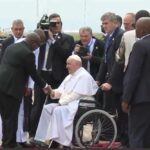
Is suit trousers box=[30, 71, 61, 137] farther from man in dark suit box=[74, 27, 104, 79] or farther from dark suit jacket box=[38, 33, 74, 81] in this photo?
man in dark suit box=[74, 27, 104, 79]

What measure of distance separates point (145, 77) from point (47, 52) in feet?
9.41

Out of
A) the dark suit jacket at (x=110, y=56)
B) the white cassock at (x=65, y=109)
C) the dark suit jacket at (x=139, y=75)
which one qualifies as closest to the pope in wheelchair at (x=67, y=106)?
the white cassock at (x=65, y=109)

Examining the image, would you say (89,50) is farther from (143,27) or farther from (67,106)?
(143,27)

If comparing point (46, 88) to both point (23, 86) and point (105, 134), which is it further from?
point (105, 134)

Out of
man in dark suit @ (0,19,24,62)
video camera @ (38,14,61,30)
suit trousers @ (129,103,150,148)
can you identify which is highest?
video camera @ (38,14,61,30)

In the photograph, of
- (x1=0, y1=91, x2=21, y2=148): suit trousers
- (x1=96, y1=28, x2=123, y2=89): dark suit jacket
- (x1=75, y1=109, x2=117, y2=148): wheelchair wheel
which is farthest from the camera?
(x1=96, y1=28, x2=123, y2=89): dark suit jacket

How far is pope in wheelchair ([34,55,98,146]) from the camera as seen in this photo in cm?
748

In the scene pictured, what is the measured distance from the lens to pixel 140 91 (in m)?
5.68

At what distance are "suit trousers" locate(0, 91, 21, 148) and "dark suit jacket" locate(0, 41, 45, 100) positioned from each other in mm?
105

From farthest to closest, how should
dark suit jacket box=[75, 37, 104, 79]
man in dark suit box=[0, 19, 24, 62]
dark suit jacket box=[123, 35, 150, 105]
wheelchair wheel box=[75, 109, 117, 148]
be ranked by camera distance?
man in dark suit box=[0, 19, 24, 62]
dark suit jacket box=[75, 37, 104, 79]
wheelchair wheel box=[75, 109, 117, 148]
dark suit jacket box=[123, 35, 150, 105]

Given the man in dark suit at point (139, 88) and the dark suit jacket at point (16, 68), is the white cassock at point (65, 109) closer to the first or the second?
the dark suit jacket at point (16, 68)

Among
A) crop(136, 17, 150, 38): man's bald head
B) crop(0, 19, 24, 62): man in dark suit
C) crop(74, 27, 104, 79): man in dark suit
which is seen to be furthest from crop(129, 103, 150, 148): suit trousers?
crop(0, 19, 24, 62): man in dark suit

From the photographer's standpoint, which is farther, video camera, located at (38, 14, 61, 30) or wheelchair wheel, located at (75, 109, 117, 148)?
video camera, located at (38, 14, 61, 30)

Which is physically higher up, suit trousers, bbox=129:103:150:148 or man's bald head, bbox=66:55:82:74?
man's bald head, bbox=66:55:82:74
